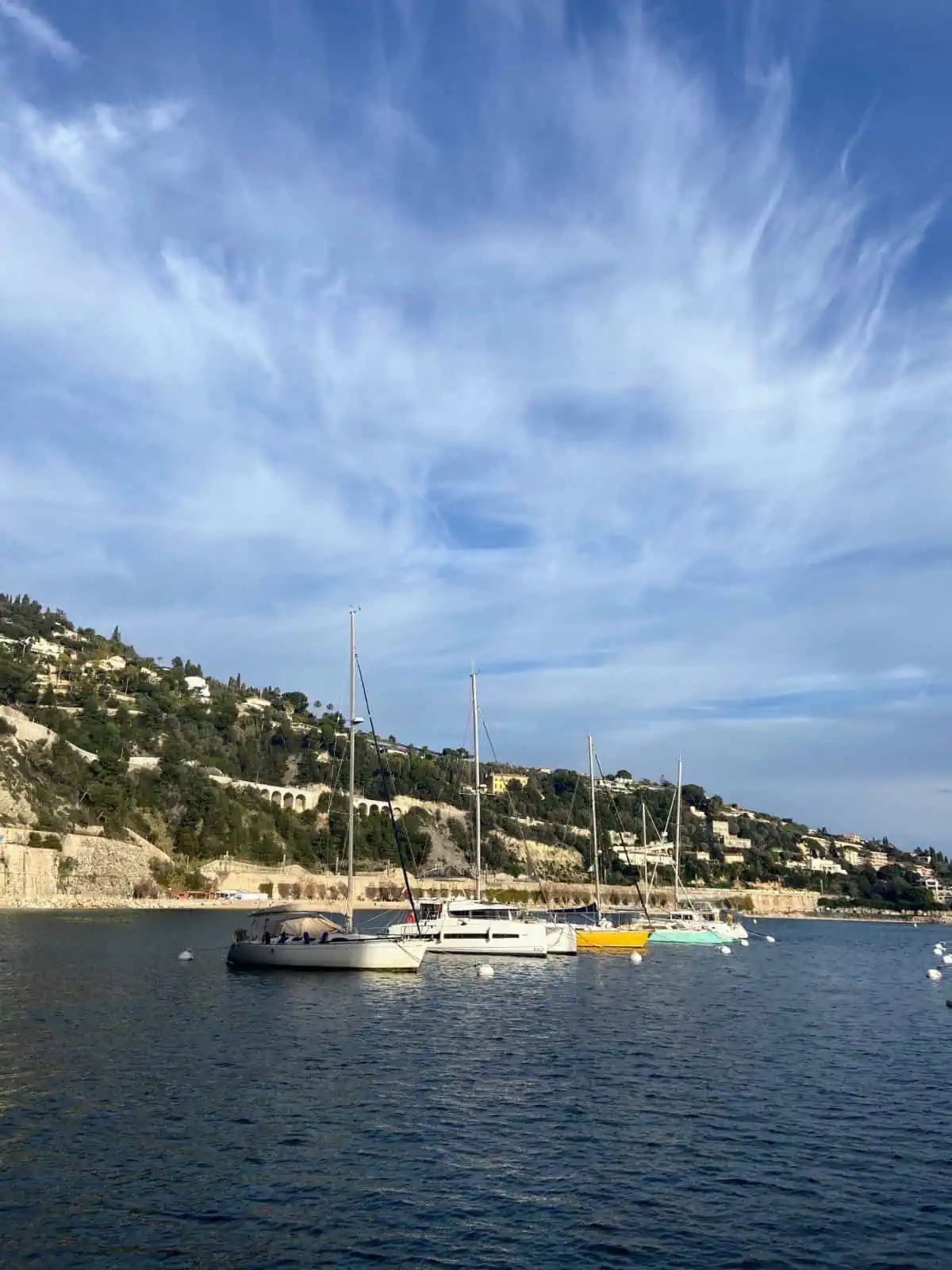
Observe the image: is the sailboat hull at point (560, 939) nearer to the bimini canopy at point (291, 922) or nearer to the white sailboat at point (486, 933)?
the white sailboat at point (486, 933)

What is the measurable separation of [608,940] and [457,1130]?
53.4 m

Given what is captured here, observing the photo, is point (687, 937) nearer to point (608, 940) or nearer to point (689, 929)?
point (689, 929)

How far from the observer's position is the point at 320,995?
42938 mm

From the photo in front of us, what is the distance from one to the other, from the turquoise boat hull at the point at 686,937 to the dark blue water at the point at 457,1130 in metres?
41.3

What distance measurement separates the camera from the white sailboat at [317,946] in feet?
158

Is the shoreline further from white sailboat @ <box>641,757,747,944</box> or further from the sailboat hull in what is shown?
the sailboat hull

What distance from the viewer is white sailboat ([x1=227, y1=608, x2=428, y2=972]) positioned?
158 ft

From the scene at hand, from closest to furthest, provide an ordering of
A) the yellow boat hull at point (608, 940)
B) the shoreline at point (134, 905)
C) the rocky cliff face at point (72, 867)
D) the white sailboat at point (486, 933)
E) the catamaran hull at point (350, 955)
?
the catamaran hull at point (350, 955) → the white sailboat at point (486, 933) → the yellow boat hull at point (608, 940) → the shoreline at point (134, 905) → the rocky cliff face at point (72, 867)

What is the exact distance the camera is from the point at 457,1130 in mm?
22000

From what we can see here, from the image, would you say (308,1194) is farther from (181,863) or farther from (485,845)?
(485,845)

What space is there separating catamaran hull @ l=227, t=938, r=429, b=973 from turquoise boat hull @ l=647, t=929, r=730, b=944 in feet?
135

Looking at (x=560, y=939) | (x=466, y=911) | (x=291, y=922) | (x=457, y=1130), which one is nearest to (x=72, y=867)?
(x=466, y=911)

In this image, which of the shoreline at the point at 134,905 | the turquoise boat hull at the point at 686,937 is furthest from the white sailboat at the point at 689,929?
the shoreline at the point at 134,905

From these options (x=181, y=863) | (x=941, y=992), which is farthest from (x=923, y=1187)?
(x=181, y=863)
